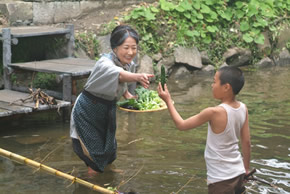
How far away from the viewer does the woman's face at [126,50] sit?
4644 mm

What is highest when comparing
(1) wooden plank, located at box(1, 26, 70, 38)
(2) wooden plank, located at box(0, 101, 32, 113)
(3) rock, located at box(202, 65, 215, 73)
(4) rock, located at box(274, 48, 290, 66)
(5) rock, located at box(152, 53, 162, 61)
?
(1) wooden plank, located at box(1, 26, 70, 38)

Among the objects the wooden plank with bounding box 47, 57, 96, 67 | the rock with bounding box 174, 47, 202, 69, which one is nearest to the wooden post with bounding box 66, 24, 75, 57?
the wooden plank with bounding box 47, 57, 96, 67

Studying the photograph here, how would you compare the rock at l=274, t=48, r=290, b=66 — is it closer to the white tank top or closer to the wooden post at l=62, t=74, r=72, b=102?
the wooden post at l=62, t=74, r=72, b=102

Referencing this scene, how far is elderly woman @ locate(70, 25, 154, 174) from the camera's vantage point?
4621 millimetres

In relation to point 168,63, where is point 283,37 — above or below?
above

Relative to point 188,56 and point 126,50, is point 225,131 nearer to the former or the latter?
point 126,50

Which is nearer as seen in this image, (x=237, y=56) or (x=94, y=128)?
(x=94, y=128)

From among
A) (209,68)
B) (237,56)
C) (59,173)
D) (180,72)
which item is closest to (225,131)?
(59,173)

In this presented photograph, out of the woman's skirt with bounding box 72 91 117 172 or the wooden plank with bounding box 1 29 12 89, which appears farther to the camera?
the wooden plank with bounding box 1 29 12 89

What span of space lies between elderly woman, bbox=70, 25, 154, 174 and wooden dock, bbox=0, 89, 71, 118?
5.66 ft

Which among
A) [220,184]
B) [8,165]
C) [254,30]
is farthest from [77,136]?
[254,30]

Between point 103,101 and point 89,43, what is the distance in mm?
4754

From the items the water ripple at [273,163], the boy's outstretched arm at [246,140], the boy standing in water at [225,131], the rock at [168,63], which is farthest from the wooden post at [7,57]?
the boy's outstretched arm at [246,140]

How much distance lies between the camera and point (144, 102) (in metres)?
5.43
